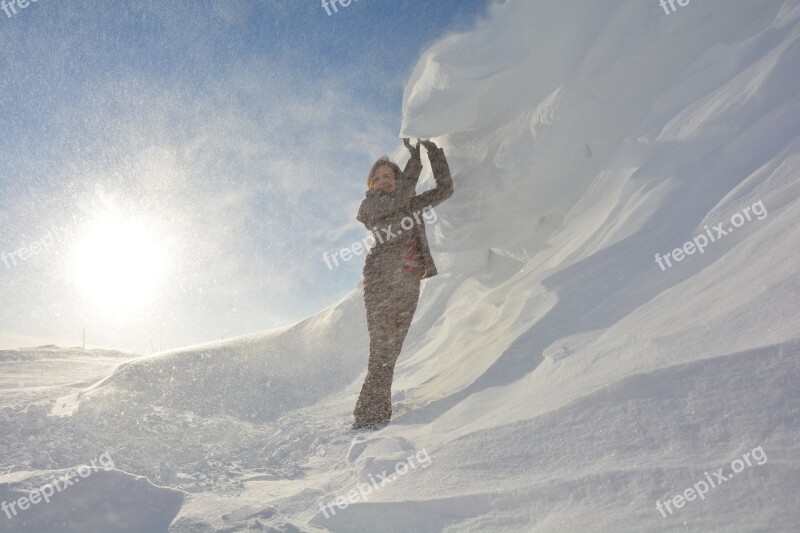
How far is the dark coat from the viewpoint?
3.72 metres

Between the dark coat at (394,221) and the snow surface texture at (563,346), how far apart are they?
0.98 metres

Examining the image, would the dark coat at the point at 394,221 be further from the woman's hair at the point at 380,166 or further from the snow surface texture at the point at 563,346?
the snow surface texture at the point at 563,346

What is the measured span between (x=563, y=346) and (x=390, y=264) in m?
1.45

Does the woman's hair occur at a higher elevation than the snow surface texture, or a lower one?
higher

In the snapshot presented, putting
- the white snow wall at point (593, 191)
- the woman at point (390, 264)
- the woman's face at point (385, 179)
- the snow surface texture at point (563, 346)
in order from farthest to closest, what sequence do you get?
the woman's face at point (385, 179), the woman at point (390, 264), the white snow wall at point (593, 191), the snow surface texture at point (563, 346)

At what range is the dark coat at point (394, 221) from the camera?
372cm

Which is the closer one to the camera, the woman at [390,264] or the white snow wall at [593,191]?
the white snow wall at [593,191]

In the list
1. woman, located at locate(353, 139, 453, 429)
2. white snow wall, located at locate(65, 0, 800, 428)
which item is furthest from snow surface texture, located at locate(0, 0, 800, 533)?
woman, located at locate(353, 139, 453, 429)

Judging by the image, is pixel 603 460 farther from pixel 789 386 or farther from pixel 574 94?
pixel 574 94

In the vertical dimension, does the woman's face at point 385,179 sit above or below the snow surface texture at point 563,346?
above

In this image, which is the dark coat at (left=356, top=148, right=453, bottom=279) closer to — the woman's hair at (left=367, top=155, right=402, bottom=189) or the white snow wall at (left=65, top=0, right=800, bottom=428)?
the woman's hair at (left=367, top=155, right=402, bottom=189)

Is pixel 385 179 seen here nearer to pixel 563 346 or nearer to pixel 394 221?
pixel 394 221

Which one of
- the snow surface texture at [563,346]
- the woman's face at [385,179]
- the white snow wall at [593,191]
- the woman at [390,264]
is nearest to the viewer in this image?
the snow surface texture at [563,346]

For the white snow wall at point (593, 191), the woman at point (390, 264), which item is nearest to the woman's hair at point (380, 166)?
the woman at point (390, 264)
